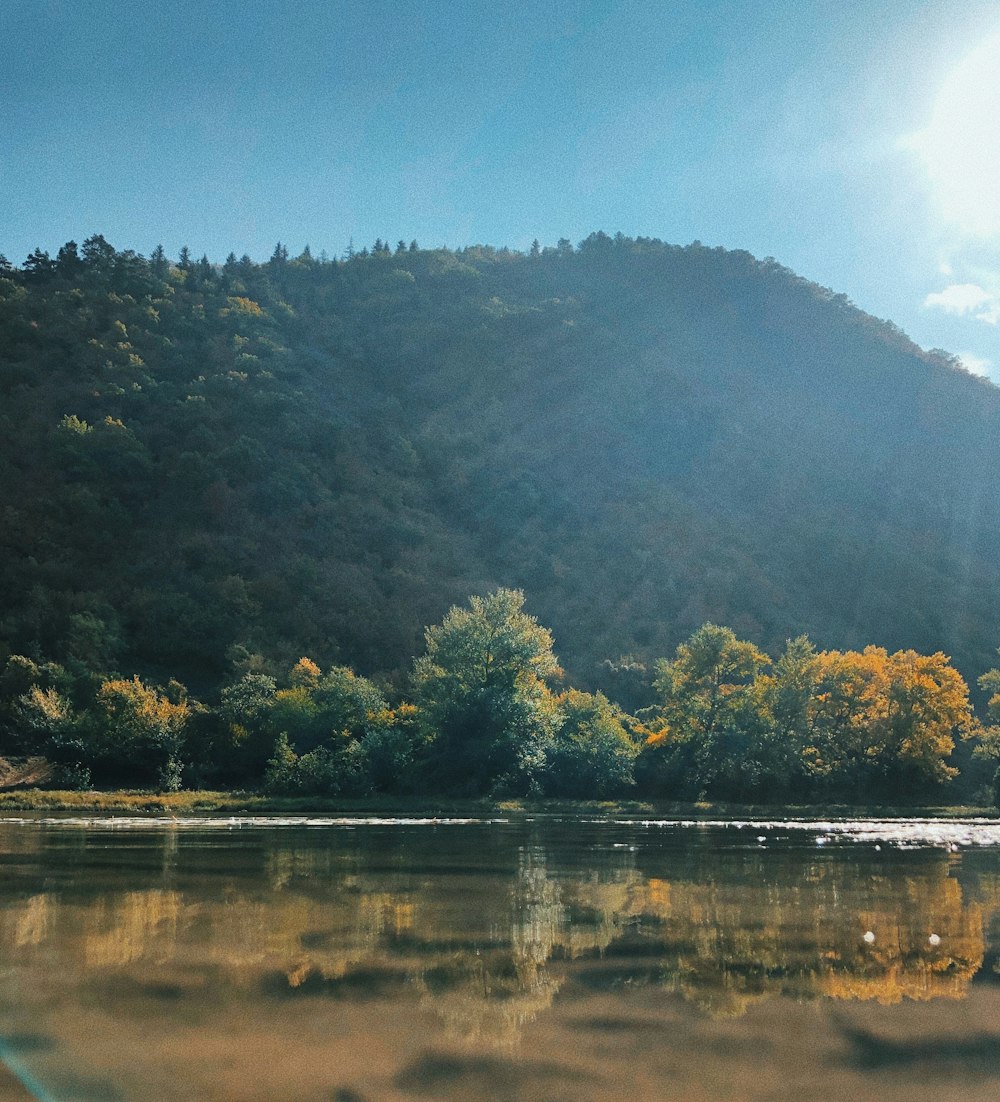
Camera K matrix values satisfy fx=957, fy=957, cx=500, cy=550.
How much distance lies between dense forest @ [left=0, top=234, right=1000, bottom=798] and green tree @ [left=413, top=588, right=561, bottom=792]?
0.77ft

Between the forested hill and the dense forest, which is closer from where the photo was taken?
the dense forest

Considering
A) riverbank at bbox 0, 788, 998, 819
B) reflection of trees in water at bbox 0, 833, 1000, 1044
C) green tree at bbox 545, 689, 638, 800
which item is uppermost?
reflection of trees in water at bbox 0, 833, 1000, 1044

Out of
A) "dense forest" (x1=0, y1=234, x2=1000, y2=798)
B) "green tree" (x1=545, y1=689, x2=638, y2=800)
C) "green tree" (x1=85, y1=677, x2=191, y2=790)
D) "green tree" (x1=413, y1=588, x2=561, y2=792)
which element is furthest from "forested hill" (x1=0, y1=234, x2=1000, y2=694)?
"green tree" (x1=545, y1=689, x2=638, y2=800)

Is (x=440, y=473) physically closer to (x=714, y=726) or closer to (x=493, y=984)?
(x=714, y=726)

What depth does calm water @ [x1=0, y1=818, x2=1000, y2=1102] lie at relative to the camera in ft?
22.1

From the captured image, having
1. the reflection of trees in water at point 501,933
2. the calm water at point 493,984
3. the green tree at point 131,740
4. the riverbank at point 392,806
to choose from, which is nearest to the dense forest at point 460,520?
the green tree at point 131,740

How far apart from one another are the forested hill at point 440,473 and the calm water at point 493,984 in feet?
193

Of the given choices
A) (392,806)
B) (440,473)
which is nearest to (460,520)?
(440,473)

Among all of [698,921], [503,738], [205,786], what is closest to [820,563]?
[503,738]

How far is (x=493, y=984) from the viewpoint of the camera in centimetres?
916

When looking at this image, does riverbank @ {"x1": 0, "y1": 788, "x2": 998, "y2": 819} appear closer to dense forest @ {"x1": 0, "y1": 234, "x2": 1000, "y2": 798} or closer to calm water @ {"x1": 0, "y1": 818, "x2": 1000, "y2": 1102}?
dense forest @ {"x1": 0, "y1": 234, "x2": 1000, "y2": 798}

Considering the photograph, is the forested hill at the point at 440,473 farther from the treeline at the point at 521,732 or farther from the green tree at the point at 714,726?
the green tree at the point at 714,726

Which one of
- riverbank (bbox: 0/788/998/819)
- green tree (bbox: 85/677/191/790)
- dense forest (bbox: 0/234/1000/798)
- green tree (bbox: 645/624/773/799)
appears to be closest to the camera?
riverbank (bbox: 0/788/998/819)

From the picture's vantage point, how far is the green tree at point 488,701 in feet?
162
